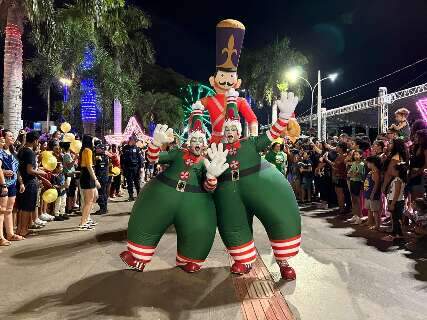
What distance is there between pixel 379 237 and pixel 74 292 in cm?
488

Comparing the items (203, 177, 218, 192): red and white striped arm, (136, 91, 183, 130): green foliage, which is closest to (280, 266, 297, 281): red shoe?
(203, 177, 218, 192): red and white striped arm

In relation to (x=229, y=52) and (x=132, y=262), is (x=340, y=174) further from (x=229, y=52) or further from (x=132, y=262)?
(x=132, y=262)

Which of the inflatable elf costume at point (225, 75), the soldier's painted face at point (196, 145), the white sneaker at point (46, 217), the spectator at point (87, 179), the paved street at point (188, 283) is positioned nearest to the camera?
the paved street at point (188, 283)

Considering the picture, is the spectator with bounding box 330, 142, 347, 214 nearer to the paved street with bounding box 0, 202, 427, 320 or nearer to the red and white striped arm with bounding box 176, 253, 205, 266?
the paved street with bounding box 0, 202, 427, 320

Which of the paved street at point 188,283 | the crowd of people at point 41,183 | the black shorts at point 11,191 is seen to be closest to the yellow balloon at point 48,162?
the crowd of people at point 41,183

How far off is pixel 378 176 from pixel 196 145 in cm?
410

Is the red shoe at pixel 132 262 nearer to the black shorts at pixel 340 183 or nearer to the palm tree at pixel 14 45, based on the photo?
the black shorts at pixel 340 183

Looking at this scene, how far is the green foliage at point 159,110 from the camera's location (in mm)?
31188

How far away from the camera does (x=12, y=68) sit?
38.0ft

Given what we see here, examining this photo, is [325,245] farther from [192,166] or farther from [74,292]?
[74,292]

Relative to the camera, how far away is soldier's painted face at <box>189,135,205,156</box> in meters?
4.73

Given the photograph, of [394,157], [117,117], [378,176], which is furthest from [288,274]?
[117,117]

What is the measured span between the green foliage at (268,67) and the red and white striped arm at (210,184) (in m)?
25.1

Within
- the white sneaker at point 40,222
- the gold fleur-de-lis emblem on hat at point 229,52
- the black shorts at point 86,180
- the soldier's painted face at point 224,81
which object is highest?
the gold fleur-de-lis emblem on hat at point 229,52
